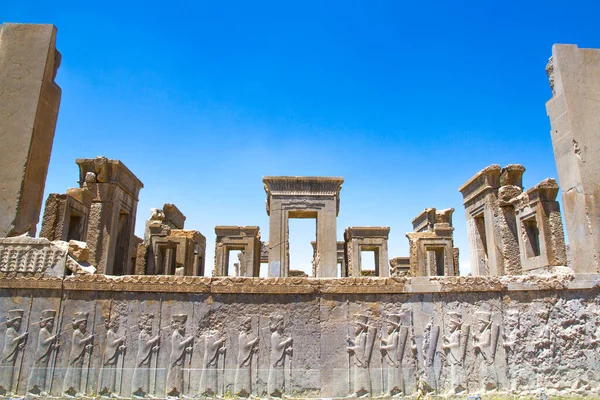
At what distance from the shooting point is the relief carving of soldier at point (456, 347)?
266 inches

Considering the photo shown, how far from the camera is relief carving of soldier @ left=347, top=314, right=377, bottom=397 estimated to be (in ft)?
22.0

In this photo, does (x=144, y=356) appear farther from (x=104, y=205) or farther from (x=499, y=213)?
(x=499, y=213)

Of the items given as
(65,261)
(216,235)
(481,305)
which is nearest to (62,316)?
(65,261)

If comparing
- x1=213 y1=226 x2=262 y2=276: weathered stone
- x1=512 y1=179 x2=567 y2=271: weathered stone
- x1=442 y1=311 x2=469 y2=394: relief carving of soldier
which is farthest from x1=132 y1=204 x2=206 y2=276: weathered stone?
x1=512 y1=179 x2=567 y2=271: weathered stone

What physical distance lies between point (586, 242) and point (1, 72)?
1098 centimetres

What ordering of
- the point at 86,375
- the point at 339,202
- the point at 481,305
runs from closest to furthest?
1. the point at 86,375
2. the point at 481,305
3. the point at 339,202

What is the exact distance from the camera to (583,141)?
7.87 m

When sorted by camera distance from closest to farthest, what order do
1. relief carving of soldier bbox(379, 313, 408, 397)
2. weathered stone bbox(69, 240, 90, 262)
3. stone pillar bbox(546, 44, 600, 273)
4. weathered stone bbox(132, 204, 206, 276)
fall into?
relief carving of soldier bbox(379, 313, 408, 397) < weathered stone bbox(69, 240, 90, 262) < stone pillar bbox(546, 44, 600, 273) < weathered stone bbox(132, 204, 206, 276)

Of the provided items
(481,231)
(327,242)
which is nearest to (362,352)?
(327,242)

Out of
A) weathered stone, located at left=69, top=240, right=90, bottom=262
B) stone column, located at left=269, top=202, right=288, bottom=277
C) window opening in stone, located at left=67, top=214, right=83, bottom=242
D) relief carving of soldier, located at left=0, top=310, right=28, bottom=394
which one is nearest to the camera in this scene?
relief carving of soldier, located at left=0, top=310, right=28, bottom=394

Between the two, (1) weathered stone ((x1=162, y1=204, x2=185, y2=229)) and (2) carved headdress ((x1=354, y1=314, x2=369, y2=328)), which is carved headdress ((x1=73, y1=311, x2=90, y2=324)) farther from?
(1) weathered stone ((x1=162, y1=204, x2=185, y2=229))

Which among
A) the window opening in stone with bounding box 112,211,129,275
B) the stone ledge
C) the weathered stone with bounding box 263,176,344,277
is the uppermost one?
the weathered stone with bounding box 263,176,344,277

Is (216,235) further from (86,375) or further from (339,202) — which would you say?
(86,375)

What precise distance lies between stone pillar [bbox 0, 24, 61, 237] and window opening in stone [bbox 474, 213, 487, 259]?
42.4ft
